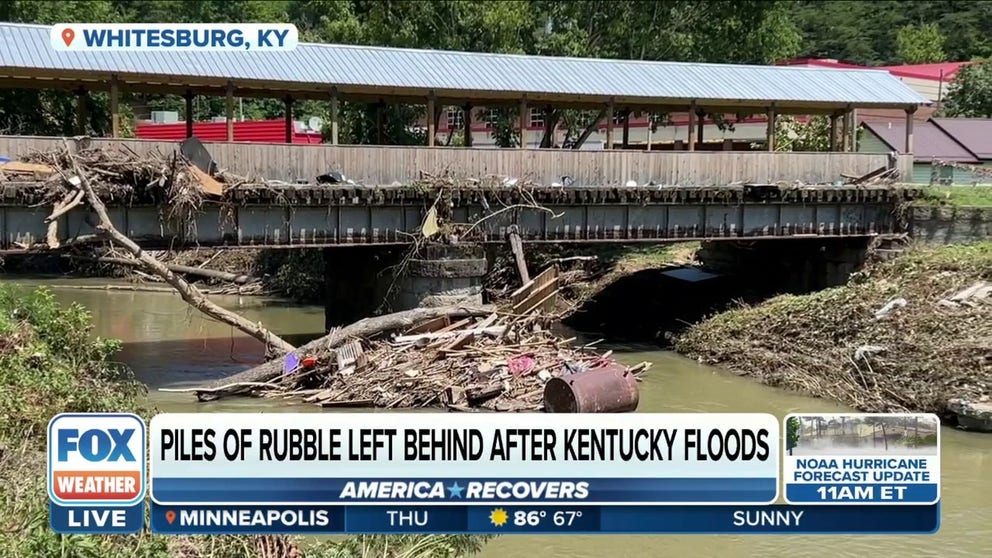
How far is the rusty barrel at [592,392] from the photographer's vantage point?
1806 centimetres

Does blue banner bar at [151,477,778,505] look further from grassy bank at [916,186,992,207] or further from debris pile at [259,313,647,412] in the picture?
grassy bank at [916,186,992,207]

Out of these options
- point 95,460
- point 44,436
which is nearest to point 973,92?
point 44,436

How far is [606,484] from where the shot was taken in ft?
28.5

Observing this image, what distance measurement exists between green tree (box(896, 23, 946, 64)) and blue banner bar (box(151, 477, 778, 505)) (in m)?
80.4

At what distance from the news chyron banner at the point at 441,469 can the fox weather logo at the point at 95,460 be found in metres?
0.38

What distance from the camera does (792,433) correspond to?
11258mm

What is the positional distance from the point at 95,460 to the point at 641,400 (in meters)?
14.8

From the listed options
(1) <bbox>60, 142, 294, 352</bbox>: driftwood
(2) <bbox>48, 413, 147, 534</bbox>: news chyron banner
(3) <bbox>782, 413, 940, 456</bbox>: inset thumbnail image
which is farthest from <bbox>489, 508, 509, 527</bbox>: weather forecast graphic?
(1) <bbox>60, 142, 294, 352</bbox>: driftwood

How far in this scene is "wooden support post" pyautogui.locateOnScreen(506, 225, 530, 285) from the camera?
25219 millimetres

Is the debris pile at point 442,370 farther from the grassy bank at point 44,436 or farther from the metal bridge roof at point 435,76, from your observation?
the metal bridge roof at point 435,76

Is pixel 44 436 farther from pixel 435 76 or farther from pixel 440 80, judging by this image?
pixel 435 76

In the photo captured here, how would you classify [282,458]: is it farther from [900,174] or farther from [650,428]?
[900,174]

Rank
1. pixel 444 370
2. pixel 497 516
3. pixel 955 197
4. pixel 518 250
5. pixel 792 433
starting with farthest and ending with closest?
pixel 955 197, pixel 518 250, pixel 444 370, pixel 792 433, pixel 497 516

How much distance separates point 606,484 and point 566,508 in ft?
1.28
